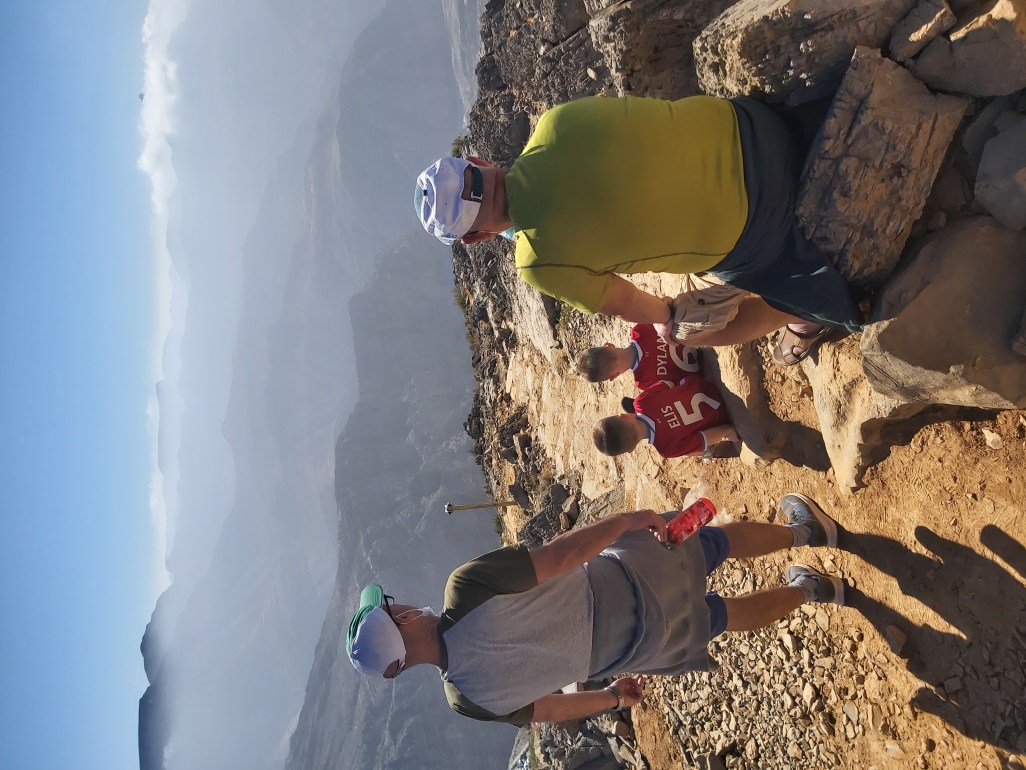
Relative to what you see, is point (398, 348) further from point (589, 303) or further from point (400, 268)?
point (589, 303)

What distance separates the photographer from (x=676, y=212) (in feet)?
7.49

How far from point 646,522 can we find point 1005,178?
2.27 metres

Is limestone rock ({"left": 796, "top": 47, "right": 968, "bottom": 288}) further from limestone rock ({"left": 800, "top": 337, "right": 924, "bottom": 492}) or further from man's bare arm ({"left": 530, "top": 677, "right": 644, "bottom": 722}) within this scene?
man's bare arm ({"left": 530, "top": 677, "right": 644, "bottom": 722})

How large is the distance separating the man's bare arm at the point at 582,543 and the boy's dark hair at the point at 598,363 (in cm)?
116

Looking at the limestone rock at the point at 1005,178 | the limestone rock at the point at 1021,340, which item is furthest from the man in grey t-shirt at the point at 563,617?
the limestone rock at the point at 1005,178

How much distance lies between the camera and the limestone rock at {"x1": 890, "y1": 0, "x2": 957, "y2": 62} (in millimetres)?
2191

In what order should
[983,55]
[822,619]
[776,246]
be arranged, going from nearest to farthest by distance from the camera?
[983,55] < [776,246] < [822,619]

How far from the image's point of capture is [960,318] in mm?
2469

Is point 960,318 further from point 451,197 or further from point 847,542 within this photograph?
point 451,197

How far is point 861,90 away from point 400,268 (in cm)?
6298

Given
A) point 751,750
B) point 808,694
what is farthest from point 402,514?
point 808,694

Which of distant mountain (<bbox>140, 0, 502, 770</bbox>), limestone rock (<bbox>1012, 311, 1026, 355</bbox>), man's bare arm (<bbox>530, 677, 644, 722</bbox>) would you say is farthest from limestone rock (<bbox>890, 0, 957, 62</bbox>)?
distant mountain (<bbox>140, 0, 502, 770</bbox>)

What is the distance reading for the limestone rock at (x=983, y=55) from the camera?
2.05 metres

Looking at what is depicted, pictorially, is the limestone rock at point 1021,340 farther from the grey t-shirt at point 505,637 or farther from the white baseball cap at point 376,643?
the white baseball cap at point 376,643
